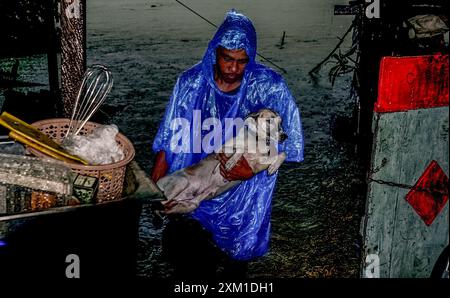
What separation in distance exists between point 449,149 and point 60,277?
2901 mm

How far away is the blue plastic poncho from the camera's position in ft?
12.1

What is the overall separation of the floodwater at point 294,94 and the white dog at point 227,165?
37.2 inches

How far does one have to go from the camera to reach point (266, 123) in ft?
11.0

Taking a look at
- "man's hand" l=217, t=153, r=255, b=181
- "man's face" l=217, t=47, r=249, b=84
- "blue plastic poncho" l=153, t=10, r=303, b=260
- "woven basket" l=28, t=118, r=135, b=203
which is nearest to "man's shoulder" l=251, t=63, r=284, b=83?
"blue plastic poncho" l=153, t=10, r=303, b=260

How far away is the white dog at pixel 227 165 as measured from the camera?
134 inches

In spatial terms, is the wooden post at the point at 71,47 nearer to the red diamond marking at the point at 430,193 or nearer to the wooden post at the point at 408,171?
the wooden post at the point at 408,171

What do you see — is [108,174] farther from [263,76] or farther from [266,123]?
[263,76]

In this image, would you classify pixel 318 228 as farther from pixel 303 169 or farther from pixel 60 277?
pixel 60 277

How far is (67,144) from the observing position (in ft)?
8.29

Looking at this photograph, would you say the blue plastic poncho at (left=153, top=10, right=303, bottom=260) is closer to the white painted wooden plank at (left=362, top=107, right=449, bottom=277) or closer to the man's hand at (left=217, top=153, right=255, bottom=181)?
the man's hand at (left=217, top=153, right=255, bottom=181)

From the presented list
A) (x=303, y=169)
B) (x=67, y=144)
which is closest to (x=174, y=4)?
(x=303, y=169)

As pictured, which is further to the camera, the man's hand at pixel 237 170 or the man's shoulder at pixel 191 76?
the man's shoulder at pixel 191 76

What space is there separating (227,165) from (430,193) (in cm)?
155

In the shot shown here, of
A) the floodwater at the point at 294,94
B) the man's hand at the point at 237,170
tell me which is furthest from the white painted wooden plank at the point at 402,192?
the man's hand at the point at 237,170
